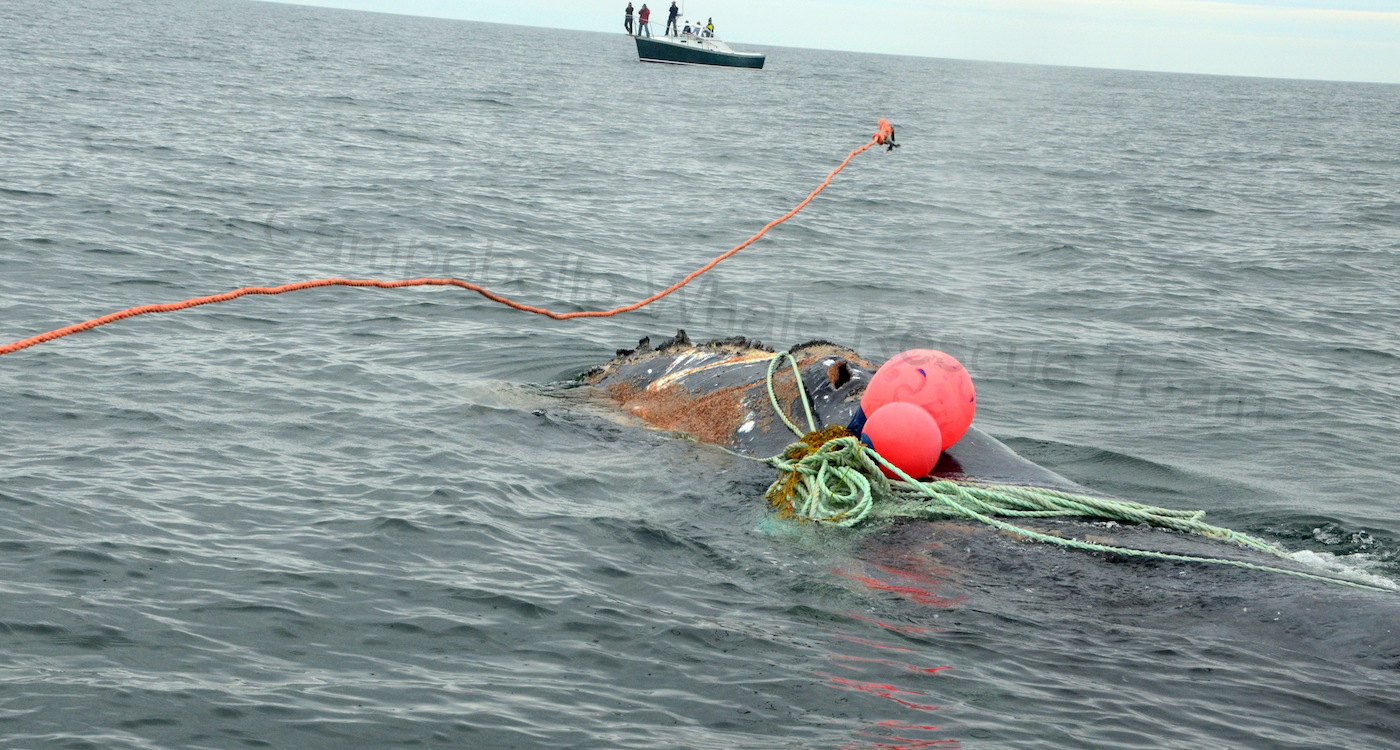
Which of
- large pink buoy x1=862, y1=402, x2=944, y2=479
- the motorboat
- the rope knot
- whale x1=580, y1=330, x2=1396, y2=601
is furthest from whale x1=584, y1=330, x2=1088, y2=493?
the motorboat

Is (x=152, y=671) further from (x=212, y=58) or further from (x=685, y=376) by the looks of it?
(x=212, y=58)

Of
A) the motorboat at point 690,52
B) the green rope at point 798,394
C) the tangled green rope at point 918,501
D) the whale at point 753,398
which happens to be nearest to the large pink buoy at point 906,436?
the tangled green rope at point 918,501

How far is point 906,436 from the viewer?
20.7 ft

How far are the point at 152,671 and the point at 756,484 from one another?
3.41m

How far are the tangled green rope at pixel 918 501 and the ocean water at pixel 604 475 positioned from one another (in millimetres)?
122

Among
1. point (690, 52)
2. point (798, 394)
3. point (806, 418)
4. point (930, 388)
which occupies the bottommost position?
point (806, 418)

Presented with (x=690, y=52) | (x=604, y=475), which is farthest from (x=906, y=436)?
(x=690, y=52)

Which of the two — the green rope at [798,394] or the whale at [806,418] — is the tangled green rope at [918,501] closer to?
the whale at [806,418]

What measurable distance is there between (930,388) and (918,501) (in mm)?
631

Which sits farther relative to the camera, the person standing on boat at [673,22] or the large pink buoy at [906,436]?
the person standing on boat at [673,22]

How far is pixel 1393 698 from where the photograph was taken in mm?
4613

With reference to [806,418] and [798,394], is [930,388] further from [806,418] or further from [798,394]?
[798,394]

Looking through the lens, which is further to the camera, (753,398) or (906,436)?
(753,398)

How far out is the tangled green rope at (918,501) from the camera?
6.01m
